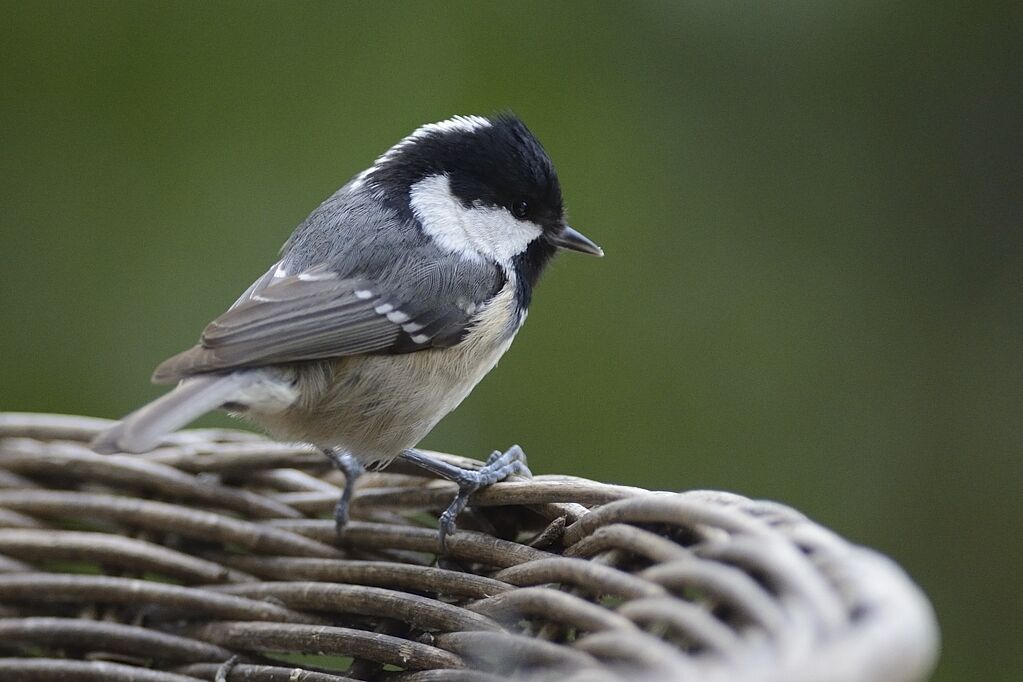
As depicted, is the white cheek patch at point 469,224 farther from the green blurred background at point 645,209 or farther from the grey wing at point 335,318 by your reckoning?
the green blurred background at point 645,209

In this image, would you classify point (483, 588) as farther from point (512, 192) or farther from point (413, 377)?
point (512, 192)

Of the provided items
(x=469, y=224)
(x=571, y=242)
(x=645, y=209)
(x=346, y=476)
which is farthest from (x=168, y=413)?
(x=645, y=209)

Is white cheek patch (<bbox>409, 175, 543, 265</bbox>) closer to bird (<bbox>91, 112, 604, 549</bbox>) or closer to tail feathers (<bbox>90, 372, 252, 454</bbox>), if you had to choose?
bird (<bbox>91, 112, 604, 549</bbox>)

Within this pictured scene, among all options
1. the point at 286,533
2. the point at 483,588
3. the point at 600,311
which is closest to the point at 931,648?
the point at 483,588

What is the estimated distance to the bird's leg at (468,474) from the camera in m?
0.93

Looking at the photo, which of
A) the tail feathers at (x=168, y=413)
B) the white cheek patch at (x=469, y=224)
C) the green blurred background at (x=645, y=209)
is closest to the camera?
the tail feathers at (x=168, y=413)

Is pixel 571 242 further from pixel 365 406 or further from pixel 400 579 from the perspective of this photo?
pixel 400 579

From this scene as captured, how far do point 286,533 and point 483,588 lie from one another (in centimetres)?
30

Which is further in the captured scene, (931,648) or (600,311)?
(600,311)

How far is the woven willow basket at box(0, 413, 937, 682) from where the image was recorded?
55 cm

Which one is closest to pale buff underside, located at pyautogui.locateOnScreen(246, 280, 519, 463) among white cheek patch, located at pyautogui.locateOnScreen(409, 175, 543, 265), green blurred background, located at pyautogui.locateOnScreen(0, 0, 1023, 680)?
white cheek patch, located at pyautogui.locateOnScreen(409, 175, 543, 265)

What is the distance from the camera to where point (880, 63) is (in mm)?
1798

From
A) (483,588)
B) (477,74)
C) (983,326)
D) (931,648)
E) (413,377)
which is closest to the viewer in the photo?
(931,648)

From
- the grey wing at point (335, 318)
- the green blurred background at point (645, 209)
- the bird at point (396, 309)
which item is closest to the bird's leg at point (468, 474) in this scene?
the bird at point (396, 309)
